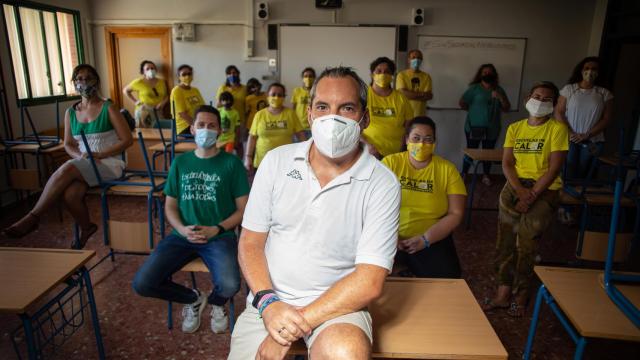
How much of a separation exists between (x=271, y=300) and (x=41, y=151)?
148 inches

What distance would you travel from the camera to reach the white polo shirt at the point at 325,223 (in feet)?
4.59

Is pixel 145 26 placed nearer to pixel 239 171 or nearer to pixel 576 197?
pixel 239 171

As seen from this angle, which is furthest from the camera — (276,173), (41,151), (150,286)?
(41,151)

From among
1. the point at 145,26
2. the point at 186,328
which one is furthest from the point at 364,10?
the point at 186,328

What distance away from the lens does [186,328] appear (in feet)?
7.74

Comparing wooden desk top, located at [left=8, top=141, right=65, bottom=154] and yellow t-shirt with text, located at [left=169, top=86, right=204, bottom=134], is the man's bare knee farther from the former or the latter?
yellow t-shirt with text, located at [left=169, top=86, right=204, bottom=134]

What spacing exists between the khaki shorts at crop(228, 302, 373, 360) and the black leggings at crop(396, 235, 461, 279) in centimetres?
93

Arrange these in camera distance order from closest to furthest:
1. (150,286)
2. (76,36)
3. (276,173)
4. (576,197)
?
(276,173) < (150,286) < (576,197) < (76,36)

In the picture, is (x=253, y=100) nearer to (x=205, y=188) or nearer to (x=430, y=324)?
(x=205, y=188)

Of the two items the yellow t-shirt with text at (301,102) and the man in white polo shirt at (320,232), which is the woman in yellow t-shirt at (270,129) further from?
the man in white polo shirt at (320,232)

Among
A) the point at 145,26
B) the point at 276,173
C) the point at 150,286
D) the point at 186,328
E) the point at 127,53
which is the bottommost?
the point at 186,328

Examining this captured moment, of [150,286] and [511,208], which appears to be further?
[511,208]

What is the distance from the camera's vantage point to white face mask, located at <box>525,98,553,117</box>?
2.46 metres

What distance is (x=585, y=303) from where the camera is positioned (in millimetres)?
1546
